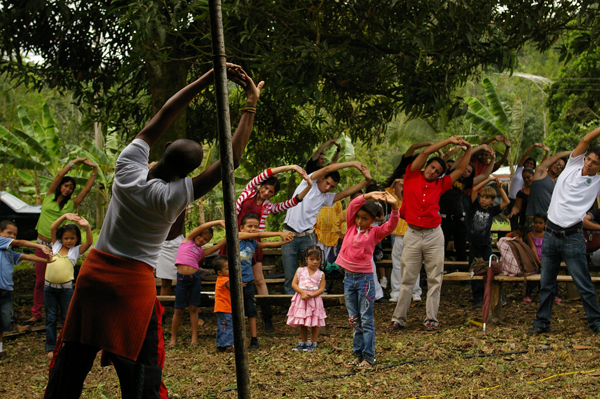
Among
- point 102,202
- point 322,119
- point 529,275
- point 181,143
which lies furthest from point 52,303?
point 102,202

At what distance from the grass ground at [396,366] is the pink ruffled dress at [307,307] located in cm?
34

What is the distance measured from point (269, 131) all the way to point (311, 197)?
4303 millimetres

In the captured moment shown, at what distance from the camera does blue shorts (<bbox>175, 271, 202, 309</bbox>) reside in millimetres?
6752

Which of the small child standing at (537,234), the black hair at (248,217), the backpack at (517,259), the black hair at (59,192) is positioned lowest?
the backpack at (517,259)

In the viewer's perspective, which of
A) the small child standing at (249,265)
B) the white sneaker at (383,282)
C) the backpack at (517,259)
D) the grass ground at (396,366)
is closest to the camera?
the grass ground at (396,366)

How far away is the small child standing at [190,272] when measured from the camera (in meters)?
6.66

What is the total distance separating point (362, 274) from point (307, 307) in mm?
921

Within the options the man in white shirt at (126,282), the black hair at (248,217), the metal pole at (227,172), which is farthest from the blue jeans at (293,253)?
the metal pole at (227,172)

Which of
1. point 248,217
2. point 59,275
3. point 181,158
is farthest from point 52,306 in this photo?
point 181,158

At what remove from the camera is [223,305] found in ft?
21.1

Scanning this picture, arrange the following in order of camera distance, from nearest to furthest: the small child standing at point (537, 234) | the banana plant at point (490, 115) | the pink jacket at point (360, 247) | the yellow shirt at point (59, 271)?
the pink jacket at point (360, 247) < the yellow shirt at point (59, 271) < the small child standing at point (537, 234) < the banana plant at point (490, 115)

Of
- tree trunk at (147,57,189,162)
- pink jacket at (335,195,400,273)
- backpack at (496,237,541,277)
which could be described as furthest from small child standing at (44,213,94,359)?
backpack at (496,237,541,277)

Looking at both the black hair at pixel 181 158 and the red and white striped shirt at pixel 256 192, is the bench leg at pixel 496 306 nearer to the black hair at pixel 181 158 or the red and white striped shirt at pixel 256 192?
the red and white striped shirt at pixel 256 192

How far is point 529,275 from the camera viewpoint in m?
7.45
